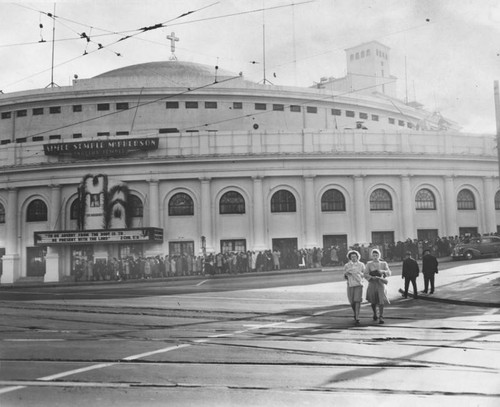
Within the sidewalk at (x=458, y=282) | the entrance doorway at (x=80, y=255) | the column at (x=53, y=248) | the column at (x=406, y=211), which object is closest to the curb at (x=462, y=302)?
the sidewalk at (x=458, y=282)

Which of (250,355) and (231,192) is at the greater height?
(231,192)

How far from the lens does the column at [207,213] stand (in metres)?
35.5

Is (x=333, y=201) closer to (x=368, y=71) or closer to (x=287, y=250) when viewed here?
(x=287, y=250)

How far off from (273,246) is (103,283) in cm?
1148

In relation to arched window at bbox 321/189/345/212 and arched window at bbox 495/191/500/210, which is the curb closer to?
arched window at bbox 321/189/345/212

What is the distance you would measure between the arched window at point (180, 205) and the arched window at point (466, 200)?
758 inches

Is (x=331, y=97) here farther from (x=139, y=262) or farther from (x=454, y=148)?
(x=139, y=262)

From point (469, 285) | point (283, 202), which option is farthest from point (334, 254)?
point (469, 285)

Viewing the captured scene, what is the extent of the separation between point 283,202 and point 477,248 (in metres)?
12.6

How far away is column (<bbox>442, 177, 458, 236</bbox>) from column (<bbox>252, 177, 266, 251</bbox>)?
13.0 meters

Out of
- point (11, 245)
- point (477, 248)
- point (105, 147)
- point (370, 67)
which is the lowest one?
point (477, 248)

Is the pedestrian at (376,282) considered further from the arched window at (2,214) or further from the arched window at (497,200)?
the arched window at (2,214)

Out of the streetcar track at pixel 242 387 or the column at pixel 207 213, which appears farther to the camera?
the column at pixel 207 213

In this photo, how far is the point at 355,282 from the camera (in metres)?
12.1
